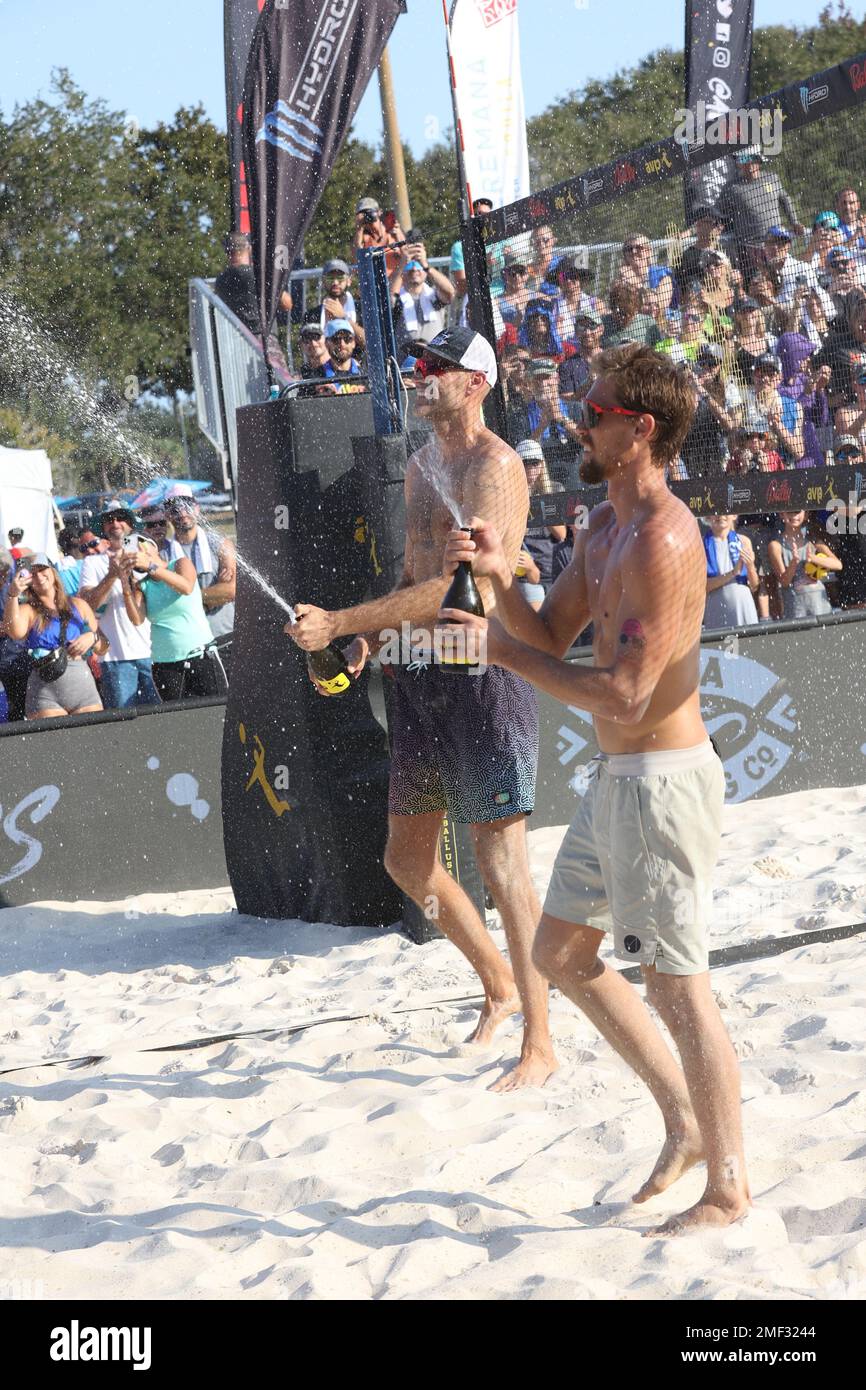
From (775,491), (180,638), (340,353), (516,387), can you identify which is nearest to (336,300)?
(340,353)

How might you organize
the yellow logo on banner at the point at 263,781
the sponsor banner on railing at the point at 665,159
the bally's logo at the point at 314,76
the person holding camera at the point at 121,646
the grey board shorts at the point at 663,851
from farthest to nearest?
the bally's logo at the point at 314,76, the person holding camera at the point at 121,646, the yellow logo on banner at the point at 263,781, the sponsor banner on railing at the point at 665,159, the grey board shorts at the point at 663,851

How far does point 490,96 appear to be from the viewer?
11.2 m

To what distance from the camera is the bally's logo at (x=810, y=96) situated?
5340 millimetres

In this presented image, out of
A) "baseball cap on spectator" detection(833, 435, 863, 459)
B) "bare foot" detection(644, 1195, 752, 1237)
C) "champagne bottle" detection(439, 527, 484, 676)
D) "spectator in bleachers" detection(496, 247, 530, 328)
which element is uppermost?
"spectator in bleachers" detection(496, 247, 530, 328)

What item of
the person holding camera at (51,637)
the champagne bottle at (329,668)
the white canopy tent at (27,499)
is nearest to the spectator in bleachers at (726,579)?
the person holding camera at (51,637)

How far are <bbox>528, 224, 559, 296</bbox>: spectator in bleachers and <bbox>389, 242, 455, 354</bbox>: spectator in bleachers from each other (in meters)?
1.85

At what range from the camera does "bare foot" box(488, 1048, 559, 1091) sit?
3.90 metres

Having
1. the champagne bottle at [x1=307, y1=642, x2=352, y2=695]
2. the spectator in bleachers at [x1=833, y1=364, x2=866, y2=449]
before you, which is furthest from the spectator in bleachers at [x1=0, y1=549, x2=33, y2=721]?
the spectator in bleachers at [x1=833, y1=364, x2=866, y2=449]

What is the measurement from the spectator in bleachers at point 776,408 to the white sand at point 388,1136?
6.36 feet

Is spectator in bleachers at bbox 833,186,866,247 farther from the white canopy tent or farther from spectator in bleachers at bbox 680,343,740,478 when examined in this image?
the white canopy tent

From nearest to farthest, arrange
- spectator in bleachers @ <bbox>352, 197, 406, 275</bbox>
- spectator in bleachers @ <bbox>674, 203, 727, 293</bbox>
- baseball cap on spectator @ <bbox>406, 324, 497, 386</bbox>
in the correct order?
1. baseball cap on spectator @ <bbox>406, 324, 497, 386</bbox>
2. spectator in bleachers @ <bbox>674, 203, 727, 293</bbox>
3. spectator in bleachers @ <bbox>352, 197, 406, 275</bbox>

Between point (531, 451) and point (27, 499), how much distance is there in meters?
7.61

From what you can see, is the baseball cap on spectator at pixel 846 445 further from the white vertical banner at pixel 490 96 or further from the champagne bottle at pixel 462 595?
the white vertical banner at pixel 490 96
